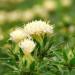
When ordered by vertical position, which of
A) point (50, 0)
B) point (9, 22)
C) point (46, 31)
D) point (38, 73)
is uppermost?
point (50, 0)

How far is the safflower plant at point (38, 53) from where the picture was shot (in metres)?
2.40

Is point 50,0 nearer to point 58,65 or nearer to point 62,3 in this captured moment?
point 62,3

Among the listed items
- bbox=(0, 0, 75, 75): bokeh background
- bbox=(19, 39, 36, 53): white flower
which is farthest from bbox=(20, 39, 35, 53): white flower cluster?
bbox=(0, 0, 75, 75): bokeh background

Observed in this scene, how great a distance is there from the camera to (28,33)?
2.52 m

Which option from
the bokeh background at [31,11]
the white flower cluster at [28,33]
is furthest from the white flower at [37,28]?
the bokeh background at [31,11]

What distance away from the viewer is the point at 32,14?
655 centimetres

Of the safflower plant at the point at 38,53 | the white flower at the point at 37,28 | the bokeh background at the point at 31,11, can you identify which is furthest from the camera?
the bokeh background at the point at 31,11

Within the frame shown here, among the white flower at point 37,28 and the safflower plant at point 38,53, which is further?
the white flower at point 37,28

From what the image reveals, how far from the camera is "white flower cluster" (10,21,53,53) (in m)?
2.46

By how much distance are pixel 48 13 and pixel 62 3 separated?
0.63m

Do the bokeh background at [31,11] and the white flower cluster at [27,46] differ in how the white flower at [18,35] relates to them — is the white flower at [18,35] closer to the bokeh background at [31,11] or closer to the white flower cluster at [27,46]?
the white flower cluster at [27,46]

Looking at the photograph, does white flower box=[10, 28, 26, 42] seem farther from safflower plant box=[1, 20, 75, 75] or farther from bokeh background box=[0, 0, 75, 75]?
bokeh background box=[0, 0, 75, 75]

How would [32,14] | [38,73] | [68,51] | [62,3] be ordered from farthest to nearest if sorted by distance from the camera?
[62,3]
[32,14]
[68,51]
[38,73]

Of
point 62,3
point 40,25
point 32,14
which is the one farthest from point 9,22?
point 40,25
